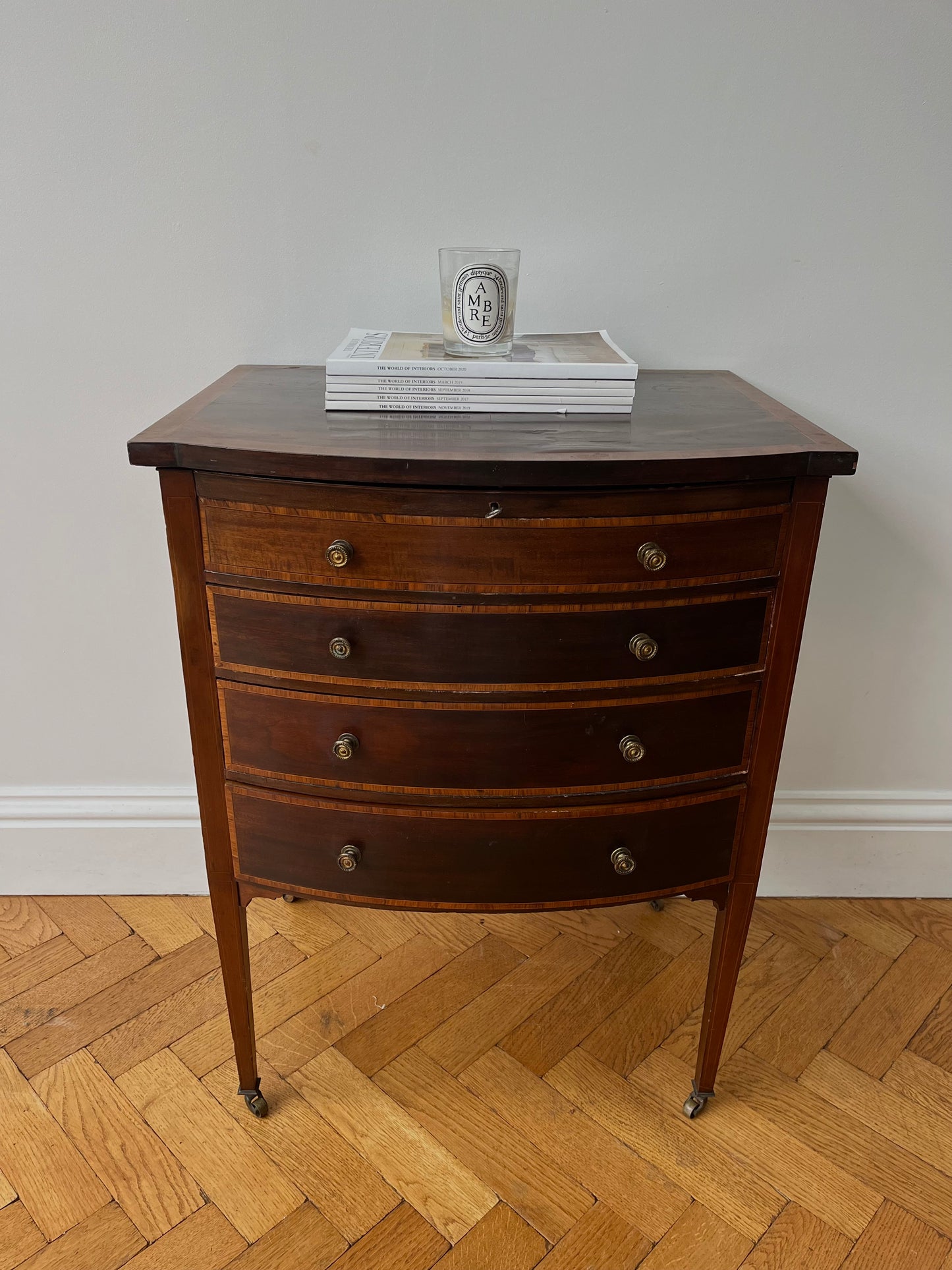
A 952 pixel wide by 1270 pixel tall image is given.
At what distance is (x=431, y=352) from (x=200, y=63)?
529 mm

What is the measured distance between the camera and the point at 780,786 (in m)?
1.63

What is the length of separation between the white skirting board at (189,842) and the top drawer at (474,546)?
849 millimetres

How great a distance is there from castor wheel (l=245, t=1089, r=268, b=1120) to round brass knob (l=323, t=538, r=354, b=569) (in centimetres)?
80

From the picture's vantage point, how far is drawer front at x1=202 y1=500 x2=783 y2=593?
2.90 ft

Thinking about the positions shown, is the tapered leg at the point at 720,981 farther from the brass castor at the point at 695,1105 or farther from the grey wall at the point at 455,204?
the grey wall at the point at 455,204

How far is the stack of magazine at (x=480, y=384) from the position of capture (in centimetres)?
99

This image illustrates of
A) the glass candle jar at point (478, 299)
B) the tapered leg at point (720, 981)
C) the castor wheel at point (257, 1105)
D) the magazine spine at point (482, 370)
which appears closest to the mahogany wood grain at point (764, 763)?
the tapered leg at point (720, 981)

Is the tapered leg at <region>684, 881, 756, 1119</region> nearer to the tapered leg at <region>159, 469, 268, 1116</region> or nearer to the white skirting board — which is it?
the white skirting board

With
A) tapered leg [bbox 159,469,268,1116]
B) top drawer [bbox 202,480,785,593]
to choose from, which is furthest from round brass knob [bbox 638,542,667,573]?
tapered leg [bbox 159,469,268,1116]

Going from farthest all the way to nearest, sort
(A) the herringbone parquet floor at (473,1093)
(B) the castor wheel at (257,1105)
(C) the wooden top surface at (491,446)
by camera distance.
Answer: (B) the castor wheel at (257,1105) < (A) the herringbone parquet floor at (473,1093) < (C) the wooden top surface at (491,446)

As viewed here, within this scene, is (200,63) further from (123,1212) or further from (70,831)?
(123,1212)

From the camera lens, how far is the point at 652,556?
2.92ft

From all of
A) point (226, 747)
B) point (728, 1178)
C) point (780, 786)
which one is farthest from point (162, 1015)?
point (780, 786)

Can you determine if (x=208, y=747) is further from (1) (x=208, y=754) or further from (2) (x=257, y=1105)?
(2) (x=257, y=1105)
